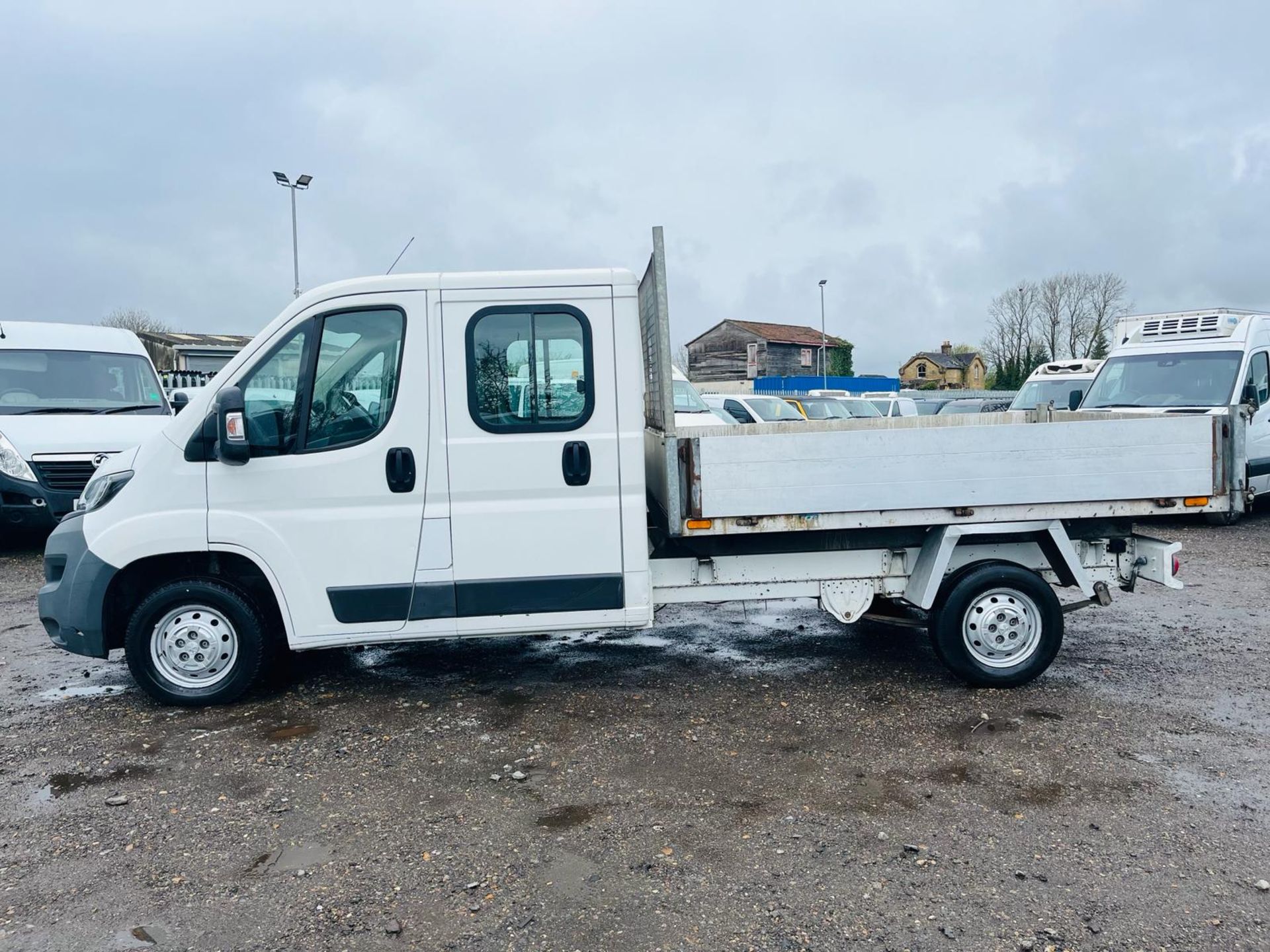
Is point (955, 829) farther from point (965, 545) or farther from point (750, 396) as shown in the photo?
point (750, 396)

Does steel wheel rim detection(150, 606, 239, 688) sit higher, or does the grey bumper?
the grey bumper

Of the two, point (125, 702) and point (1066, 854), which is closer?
point (1066, 854)

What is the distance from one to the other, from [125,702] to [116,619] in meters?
0.60

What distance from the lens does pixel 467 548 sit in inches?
206

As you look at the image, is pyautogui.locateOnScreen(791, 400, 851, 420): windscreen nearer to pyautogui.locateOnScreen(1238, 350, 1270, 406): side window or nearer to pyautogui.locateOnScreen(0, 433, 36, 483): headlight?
pyautogui.locateOnScreen(1238, 350, 1270, 406): side window

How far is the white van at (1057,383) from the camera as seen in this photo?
15898mm

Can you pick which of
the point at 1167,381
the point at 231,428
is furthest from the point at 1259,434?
the point at 231,428

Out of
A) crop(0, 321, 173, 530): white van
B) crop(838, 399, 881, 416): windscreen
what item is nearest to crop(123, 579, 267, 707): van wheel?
crop(0, 321, 173, 530): white van

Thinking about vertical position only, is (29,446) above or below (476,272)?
below

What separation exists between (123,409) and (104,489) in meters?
6.54

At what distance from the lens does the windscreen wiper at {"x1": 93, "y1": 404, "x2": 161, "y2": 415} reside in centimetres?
1102

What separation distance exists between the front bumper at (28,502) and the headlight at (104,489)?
5.43 meters

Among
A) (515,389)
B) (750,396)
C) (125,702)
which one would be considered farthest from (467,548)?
(750,396)

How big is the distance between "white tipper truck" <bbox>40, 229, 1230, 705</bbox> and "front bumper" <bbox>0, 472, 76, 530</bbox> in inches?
223
